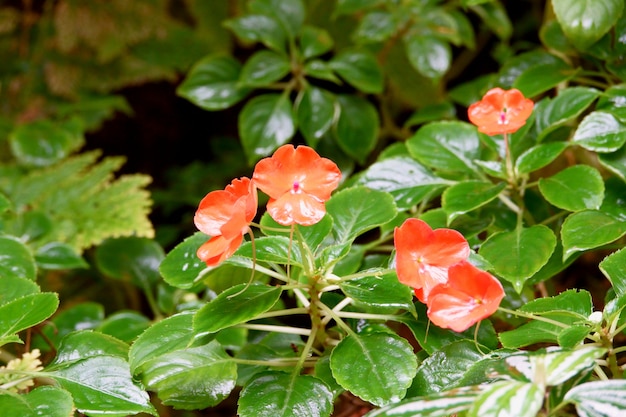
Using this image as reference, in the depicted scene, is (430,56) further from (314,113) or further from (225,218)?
(225,218)

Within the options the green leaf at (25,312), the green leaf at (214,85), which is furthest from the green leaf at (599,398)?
the green leaf at (214,85)

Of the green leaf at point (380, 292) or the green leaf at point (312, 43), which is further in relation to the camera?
the green leaf at point (312, 43)

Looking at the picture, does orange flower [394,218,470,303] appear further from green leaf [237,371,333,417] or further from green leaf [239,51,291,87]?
green leaf [239,51,291,87]

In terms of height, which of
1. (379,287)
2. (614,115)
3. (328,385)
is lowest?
(328,385)

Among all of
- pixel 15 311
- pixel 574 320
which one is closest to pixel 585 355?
pixel 574 320

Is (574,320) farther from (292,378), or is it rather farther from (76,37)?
(76,37)

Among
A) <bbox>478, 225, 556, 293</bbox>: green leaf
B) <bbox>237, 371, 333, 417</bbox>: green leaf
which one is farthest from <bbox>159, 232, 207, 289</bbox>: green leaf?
<bbox>478, 225, 556, 293</bbox>: green leaf

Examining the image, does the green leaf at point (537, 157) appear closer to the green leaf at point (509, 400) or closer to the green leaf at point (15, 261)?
the green leaf at point (509, 400)

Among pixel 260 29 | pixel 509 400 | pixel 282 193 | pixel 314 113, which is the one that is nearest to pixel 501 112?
pixel 282 193
